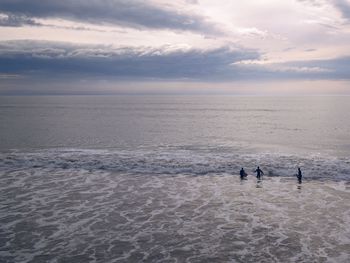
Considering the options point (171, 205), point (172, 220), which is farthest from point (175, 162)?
point (172, 220)

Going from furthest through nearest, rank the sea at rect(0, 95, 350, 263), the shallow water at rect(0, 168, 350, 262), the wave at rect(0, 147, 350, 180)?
1. the wave at rect(0, 147, 350, 180)
2. the sea at rect(0, 95, 350, 263)
3. the shallow water at rect(0, 168, 350, 262)

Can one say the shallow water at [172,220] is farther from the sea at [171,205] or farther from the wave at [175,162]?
the wave at [175,162]

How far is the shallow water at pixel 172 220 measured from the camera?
21219 mm

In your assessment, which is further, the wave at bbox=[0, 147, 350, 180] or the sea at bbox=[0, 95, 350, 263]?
the wave at bbox=[0, 147, 350, 180]

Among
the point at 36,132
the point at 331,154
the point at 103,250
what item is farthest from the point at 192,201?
the point at 36,132

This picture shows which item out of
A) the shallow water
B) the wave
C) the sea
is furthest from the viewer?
the wave

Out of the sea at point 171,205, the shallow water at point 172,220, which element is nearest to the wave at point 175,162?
the sea at point 171,205

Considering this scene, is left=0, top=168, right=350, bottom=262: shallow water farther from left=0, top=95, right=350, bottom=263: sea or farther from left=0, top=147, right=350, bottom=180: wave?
left=0, top=147, right=350, bottom=180: wave

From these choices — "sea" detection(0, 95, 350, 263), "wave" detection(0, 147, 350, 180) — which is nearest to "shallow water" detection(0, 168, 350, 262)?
"sea" detection(0, 95, 350, 263)

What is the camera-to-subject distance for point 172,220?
2684 centimetres

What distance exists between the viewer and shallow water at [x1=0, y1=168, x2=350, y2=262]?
2122 cm

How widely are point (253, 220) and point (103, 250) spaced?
39.4 feet

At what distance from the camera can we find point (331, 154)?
56.5 meters

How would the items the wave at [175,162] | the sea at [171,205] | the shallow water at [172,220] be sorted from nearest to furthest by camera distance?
the shallow water at [172,220] < the sea at [171,205] < the wave at [175,162]
